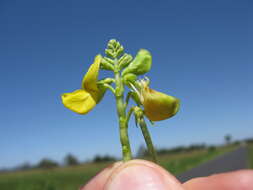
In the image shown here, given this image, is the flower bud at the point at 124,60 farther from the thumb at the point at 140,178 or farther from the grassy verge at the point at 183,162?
the grassy verge at the point at 183,162

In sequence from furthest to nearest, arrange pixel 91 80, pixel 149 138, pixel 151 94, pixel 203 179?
pixel 203 179 → pixel 91 80 → pixel 151 94 → pixel 149 138

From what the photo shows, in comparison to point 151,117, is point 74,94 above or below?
above

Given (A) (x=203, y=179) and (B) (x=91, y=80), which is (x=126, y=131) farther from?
(A) (x=203, y=179)

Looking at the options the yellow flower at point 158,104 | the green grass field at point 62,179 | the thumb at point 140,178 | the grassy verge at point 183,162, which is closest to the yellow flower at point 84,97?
the yellow flower at point 158,104

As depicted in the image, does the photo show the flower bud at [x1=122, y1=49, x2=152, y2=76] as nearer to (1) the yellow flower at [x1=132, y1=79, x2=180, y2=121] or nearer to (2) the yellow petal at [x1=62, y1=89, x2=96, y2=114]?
(1) the yellow flower at [x1=132, y1=79, x2=180, y2=121]

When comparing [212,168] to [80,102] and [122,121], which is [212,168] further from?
[122,121]

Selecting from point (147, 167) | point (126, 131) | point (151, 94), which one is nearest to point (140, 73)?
point (151, 94)

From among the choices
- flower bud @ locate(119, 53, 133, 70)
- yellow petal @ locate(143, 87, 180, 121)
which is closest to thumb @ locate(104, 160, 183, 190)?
yellow petal @ locate(143, 87, 180, 121)
